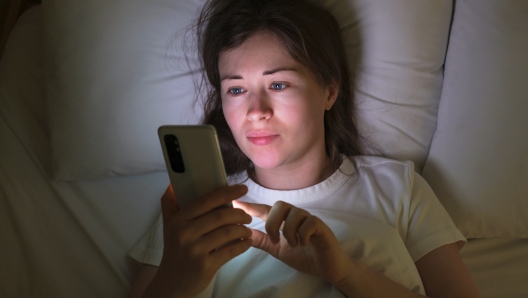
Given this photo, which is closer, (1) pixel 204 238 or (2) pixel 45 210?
(1) pixel 204 238

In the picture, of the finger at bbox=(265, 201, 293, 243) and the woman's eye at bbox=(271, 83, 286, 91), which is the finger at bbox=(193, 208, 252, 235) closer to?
the finger at bbox=(265, 201, 293, 243)

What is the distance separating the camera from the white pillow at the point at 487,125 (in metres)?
1.15

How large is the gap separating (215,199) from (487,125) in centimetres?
81

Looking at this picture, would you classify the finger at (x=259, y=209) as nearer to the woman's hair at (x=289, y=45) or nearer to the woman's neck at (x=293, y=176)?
the woman's neck at (x=293, y=176)

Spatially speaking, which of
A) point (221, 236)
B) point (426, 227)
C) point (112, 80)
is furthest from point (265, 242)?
point (112, 80)

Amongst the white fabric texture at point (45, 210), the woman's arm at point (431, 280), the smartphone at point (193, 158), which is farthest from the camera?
the white fabric texture at point (45, 210)

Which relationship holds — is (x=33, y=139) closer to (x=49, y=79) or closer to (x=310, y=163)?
(x=49, y=79)

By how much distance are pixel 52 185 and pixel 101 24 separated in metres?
0.49

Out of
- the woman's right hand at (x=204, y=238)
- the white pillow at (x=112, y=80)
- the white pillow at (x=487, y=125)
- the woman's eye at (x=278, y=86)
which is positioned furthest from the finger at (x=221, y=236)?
the white pillow at (x=487, y=125)

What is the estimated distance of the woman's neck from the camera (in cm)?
113

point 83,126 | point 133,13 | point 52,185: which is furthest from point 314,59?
point 52,185

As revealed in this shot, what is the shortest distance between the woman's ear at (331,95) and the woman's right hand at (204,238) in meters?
0.46

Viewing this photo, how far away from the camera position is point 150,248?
1077mm

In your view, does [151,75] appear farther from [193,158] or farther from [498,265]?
[498,265]
